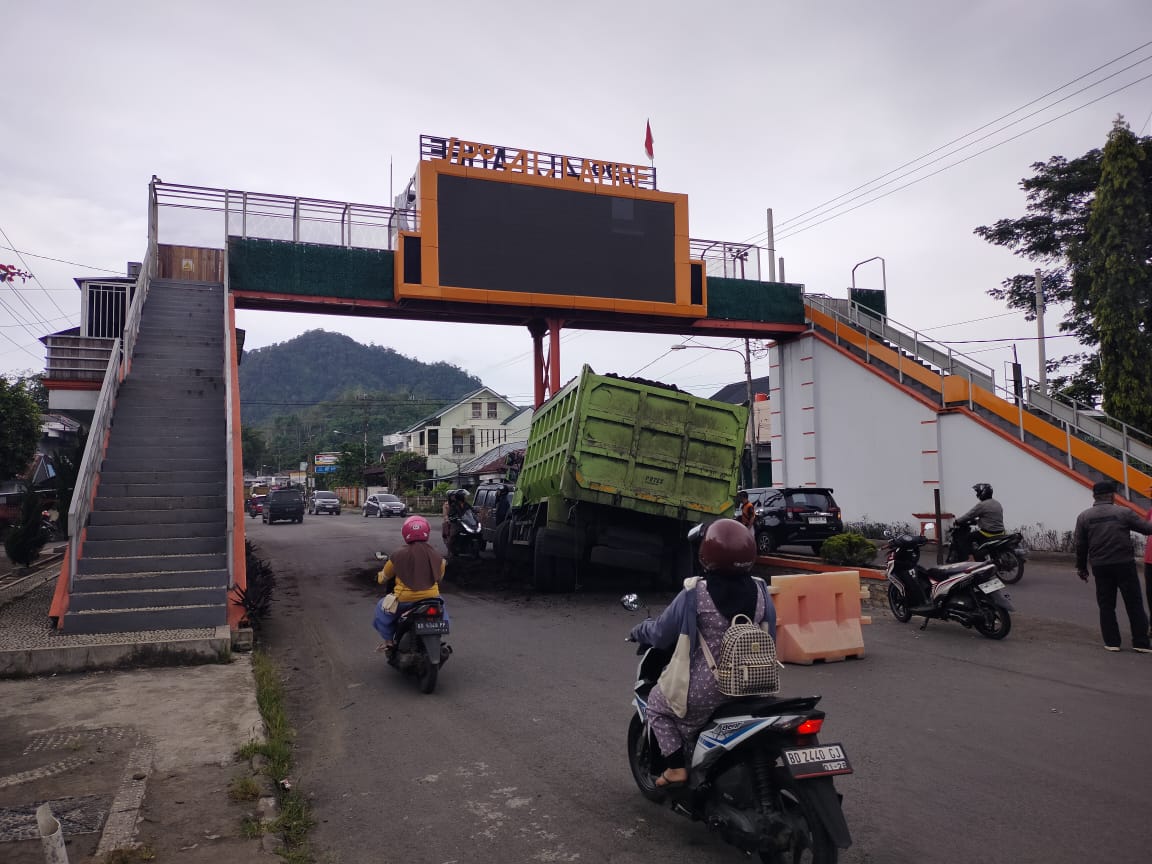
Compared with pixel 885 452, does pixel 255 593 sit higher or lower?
lower

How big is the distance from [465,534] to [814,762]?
14657 mm

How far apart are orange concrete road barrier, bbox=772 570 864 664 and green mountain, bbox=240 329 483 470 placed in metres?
80.8

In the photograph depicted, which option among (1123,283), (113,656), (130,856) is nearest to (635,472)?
(113,656)

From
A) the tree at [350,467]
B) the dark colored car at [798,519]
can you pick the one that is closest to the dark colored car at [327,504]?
the tree at [350,467]

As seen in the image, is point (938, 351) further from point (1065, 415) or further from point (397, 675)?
point (397, 675)

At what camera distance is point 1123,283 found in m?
20.2

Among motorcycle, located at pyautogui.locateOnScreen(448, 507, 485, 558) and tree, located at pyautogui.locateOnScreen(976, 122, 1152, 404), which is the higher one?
tree, located at pyautogui.locateOnScreen(976, 122, 1152, 404)

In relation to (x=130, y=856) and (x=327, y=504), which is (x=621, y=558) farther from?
(x=327, y=504)

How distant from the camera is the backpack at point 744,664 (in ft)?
12.2

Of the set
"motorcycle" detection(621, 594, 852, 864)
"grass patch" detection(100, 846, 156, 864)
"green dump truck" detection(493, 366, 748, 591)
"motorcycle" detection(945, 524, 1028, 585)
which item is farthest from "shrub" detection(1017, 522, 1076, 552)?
"grass patch" detection(100, 846, 156, 864)

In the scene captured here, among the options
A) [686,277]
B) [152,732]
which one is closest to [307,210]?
[686,277]

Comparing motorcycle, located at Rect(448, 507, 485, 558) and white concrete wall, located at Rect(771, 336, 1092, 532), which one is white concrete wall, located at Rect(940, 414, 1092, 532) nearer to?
white concrete wall, located at Rect(771, 336, 1092, 532)

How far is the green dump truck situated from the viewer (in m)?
11.5

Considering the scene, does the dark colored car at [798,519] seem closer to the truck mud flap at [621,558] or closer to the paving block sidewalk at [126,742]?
the truck mud flap at [621,558]
